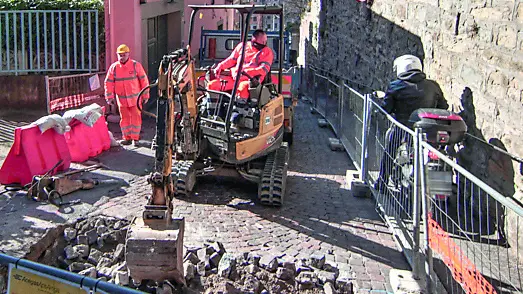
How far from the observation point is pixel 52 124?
8250 millimetres

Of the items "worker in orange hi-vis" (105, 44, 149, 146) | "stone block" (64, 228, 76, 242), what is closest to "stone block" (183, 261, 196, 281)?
"stone block" (64, 228, 76, 242)

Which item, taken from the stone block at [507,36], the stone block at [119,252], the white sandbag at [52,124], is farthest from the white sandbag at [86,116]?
the stone block at [507,36]

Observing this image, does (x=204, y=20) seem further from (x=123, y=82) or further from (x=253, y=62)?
(x=253, y=62)

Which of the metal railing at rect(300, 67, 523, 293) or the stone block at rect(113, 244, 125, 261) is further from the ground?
the metal railing at rect(300, 67, 523, 293)

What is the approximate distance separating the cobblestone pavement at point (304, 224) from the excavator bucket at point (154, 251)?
1.21 metres

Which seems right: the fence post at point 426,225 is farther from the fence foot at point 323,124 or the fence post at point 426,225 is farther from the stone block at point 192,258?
the fence foot at point 323,124

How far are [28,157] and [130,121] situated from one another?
2522 millimetres

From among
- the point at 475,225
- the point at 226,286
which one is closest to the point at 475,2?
the point at 475,225

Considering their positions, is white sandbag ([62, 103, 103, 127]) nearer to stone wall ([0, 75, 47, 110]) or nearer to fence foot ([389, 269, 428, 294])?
stone wall ([0, 75, 47, 110])

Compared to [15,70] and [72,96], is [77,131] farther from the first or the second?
[15,70]

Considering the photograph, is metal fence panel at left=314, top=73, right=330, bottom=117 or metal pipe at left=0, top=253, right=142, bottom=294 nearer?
metal pipe at left=0, top=253, right=142, bottom=294

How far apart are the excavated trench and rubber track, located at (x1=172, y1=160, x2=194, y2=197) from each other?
1.44 metres

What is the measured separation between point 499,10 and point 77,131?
618 centimetres

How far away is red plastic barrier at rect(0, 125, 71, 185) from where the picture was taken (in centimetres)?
786
